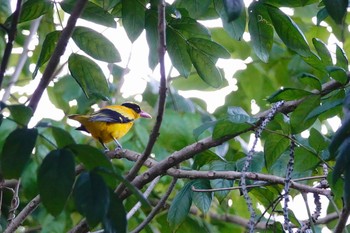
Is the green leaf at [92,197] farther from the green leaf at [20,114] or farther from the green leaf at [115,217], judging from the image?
the green leaf at [20,114]

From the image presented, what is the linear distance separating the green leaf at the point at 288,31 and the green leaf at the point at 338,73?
8.5 inches

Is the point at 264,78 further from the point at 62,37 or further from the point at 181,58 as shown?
the point at 62,37

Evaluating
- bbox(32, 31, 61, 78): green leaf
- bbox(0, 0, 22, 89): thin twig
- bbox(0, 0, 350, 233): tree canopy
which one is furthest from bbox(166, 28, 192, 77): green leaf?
bbox(0, 0, 22, 89): thin twig

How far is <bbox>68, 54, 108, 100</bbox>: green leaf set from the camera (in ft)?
6.87

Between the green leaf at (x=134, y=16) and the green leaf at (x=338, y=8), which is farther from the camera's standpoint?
the green leaf at (x=134, y=16)

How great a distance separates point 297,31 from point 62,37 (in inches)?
24.7

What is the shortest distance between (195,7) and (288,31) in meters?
0.31

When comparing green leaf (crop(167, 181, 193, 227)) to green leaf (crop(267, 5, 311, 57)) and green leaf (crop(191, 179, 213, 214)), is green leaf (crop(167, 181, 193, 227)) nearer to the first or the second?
green leaf (crop(191, 179, 213, 214))

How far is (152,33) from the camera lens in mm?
2029

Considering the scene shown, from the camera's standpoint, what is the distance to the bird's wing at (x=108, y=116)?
363 centimetres

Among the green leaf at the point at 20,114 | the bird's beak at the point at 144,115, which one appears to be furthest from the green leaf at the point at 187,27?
the bird's beak at the point at 144,115

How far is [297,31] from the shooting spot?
1.97 metres

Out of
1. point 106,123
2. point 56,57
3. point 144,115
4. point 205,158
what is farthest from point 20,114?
point 144,115

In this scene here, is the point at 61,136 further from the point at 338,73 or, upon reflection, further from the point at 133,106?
the point at 133,106
